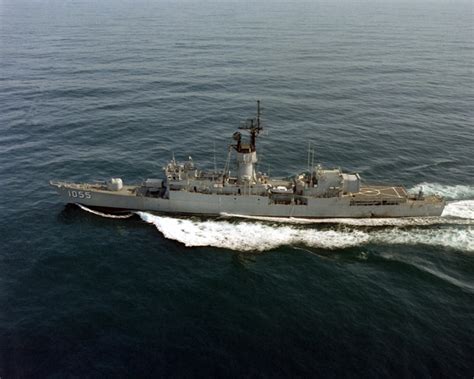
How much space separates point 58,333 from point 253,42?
129420 millimetres

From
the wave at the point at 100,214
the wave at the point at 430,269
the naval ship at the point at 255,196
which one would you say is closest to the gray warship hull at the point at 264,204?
the naval ship at the point at 255,196

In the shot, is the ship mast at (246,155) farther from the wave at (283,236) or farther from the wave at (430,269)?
the wave at (430,269)

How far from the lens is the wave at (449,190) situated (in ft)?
171

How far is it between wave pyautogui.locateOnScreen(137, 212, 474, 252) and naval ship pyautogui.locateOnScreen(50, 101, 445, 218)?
2.01m

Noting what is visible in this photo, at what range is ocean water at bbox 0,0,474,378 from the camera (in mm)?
29422

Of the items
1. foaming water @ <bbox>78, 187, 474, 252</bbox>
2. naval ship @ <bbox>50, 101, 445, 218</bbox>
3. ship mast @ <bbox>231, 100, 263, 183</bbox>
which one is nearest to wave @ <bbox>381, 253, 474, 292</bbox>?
foaming water @ <bbox>78, 187, 474, 252</bbox>

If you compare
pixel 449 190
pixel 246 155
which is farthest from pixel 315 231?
pixel 449 190

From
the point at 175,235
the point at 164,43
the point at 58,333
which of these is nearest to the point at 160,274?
the point at 175,235

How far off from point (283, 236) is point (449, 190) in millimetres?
24615

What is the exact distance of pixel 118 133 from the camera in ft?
222

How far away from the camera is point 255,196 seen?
1845 inches

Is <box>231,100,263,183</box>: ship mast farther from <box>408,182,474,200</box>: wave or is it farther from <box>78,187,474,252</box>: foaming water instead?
<box>408,182,474,200</box>: wave

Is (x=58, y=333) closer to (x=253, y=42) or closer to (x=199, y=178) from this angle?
(x=199, y=178)

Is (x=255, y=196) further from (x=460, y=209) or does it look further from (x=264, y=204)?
(x=460, y=209)
